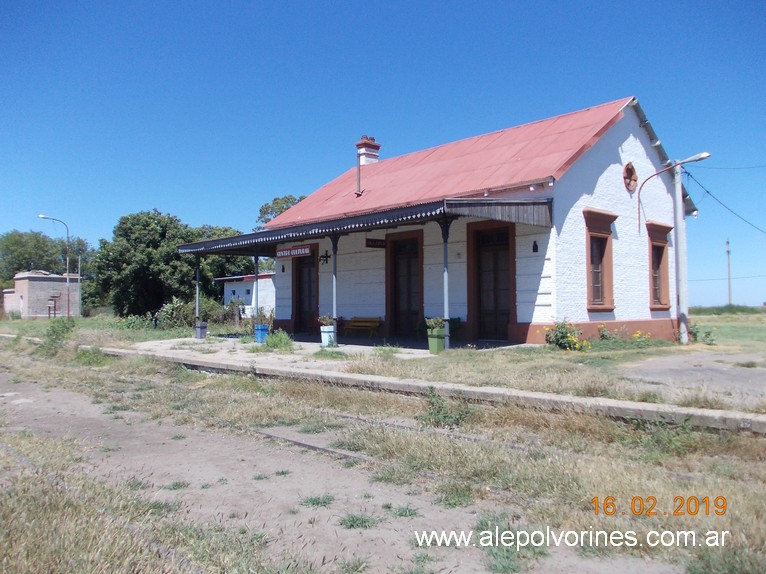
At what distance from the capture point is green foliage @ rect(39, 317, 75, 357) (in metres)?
18.4

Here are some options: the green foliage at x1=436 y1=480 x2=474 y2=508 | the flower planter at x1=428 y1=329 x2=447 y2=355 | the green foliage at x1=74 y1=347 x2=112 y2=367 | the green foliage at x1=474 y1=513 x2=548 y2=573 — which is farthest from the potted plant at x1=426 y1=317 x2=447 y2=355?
the green foliage at x1=474 y1=513 x2=548 y2=573

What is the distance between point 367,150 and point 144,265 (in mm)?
12368

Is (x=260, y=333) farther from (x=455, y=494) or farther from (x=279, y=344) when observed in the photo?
(x=455, y=494)

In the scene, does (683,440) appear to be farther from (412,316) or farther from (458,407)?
(412,316)

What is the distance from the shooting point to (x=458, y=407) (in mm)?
7875

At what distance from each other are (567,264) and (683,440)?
10119mm

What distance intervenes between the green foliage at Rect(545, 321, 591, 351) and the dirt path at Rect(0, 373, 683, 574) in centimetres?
875

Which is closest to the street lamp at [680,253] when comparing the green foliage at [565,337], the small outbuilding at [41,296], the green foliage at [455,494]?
the green foliage at [565,337]

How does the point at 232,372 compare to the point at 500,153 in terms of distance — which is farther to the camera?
the point at 500,153

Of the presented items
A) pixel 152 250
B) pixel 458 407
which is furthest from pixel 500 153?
pixel 152 250

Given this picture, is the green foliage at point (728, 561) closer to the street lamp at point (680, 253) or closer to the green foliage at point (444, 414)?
the green foliage at point (444, 414)

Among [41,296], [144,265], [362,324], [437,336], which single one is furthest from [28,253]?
[437,336]

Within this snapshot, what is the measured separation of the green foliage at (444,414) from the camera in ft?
24.9

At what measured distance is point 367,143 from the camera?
26.0 metres
